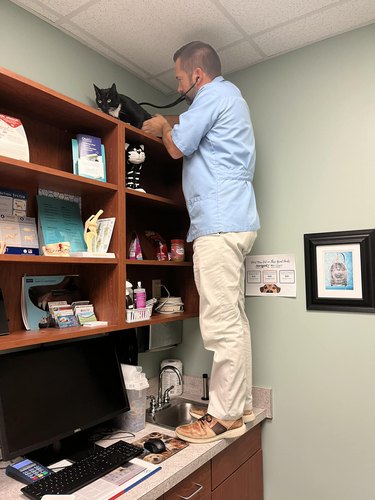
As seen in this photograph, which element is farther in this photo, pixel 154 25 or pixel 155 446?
pixel 154 25

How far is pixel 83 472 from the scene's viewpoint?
4.12ft

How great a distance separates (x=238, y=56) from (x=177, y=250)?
3.50ft

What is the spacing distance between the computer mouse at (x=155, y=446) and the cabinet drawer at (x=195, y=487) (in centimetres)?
13

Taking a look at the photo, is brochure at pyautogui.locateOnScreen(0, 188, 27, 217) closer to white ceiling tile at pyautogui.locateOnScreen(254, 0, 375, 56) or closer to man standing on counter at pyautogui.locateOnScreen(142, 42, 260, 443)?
man standing on counter at pyautogui.locateOnScreen(142, 42, 260, 443)

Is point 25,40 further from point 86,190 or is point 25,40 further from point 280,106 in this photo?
point 280,106

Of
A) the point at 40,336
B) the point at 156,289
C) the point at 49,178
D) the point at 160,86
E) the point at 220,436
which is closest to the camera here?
the point at 40,336

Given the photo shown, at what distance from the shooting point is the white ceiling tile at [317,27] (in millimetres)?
1642

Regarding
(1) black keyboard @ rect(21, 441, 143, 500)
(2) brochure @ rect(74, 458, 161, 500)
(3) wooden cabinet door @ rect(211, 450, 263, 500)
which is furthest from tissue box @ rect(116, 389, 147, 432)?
(3) wooden cabinet door @ rect(211, 450, 263, 500)

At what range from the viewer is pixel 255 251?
2020 millimetres

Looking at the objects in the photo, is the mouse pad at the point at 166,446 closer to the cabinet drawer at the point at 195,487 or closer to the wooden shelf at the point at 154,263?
the cabinet drawer at the point at 195,487

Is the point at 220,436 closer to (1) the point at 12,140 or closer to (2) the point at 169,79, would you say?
(1) the point at 12,140

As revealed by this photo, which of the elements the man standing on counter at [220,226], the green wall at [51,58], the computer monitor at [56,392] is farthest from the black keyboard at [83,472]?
the green wall at [51,58]

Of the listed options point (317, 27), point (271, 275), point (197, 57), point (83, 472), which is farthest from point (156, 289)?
point (317, 27)

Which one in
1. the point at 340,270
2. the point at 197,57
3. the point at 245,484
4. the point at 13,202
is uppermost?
the point at 197,57
